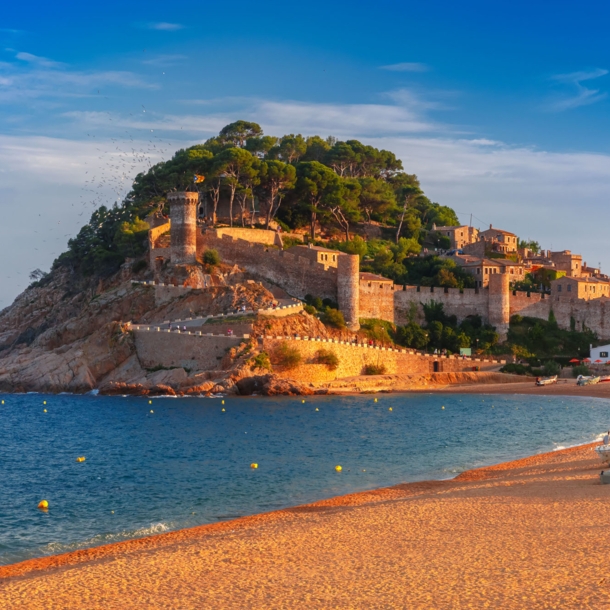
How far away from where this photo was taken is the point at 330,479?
68.3 feet

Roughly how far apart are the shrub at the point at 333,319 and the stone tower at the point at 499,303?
1098 centimetres

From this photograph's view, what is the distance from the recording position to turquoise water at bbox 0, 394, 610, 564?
1722 cm

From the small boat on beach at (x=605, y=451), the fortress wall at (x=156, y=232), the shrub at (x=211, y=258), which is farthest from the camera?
the fortress wall at (x=156, y=232)

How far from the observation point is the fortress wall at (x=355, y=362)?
146ft

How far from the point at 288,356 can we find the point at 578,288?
22323 millimetres

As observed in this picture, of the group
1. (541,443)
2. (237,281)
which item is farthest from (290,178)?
(541,443)

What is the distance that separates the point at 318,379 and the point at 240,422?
12898 mm

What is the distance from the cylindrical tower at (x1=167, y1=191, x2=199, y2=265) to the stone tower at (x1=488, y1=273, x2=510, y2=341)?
19055mm

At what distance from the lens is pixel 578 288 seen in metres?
55.3

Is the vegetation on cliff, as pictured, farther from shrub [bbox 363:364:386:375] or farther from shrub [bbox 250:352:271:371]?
shrub [bbox 250:352:271:371]

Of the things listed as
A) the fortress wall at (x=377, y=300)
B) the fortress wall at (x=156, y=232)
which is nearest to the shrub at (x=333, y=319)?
the fortress wall at (x=377, y=300)

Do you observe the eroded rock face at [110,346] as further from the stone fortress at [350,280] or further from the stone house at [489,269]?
the stone house at [489,269]

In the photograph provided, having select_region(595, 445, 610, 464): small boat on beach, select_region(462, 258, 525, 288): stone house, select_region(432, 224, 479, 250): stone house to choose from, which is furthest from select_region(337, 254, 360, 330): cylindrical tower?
select_region(595, 445, 610, 464): small boat on beach

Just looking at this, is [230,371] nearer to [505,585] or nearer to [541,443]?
[541,443]
